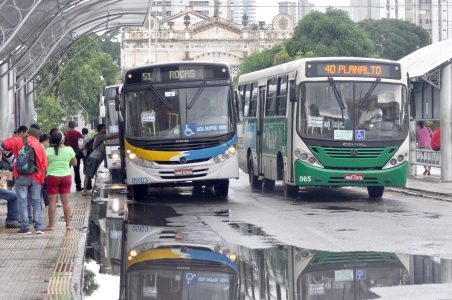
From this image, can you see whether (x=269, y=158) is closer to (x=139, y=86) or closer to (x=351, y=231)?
(x=139, y=86)

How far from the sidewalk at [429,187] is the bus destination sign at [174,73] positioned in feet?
18.5

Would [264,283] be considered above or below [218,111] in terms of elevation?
below

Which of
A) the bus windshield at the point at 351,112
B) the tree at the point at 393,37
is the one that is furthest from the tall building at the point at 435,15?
the bus windshield at the point at 351,112

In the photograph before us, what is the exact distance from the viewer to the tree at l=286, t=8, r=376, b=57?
86.9 metres

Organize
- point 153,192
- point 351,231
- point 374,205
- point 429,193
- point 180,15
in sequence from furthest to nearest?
point 180,15
point 153,192
point 429,193
point 374,205
point 351,231

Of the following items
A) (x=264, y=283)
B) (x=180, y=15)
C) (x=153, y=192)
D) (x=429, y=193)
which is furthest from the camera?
(x=180, y=15)

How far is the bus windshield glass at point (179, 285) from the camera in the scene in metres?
11.0

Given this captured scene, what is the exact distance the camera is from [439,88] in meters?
28.9

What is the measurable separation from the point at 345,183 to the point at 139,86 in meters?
4.73

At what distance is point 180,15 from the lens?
158m

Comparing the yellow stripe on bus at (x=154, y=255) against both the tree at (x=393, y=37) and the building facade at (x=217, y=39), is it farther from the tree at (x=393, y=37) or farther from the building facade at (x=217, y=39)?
the building facade at (x=217, y=39)

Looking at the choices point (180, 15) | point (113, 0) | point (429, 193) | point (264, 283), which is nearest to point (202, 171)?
point (429, 193)

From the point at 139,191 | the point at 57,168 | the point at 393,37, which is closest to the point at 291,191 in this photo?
the point at 139,191

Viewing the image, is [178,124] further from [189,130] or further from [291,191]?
[291,191]
